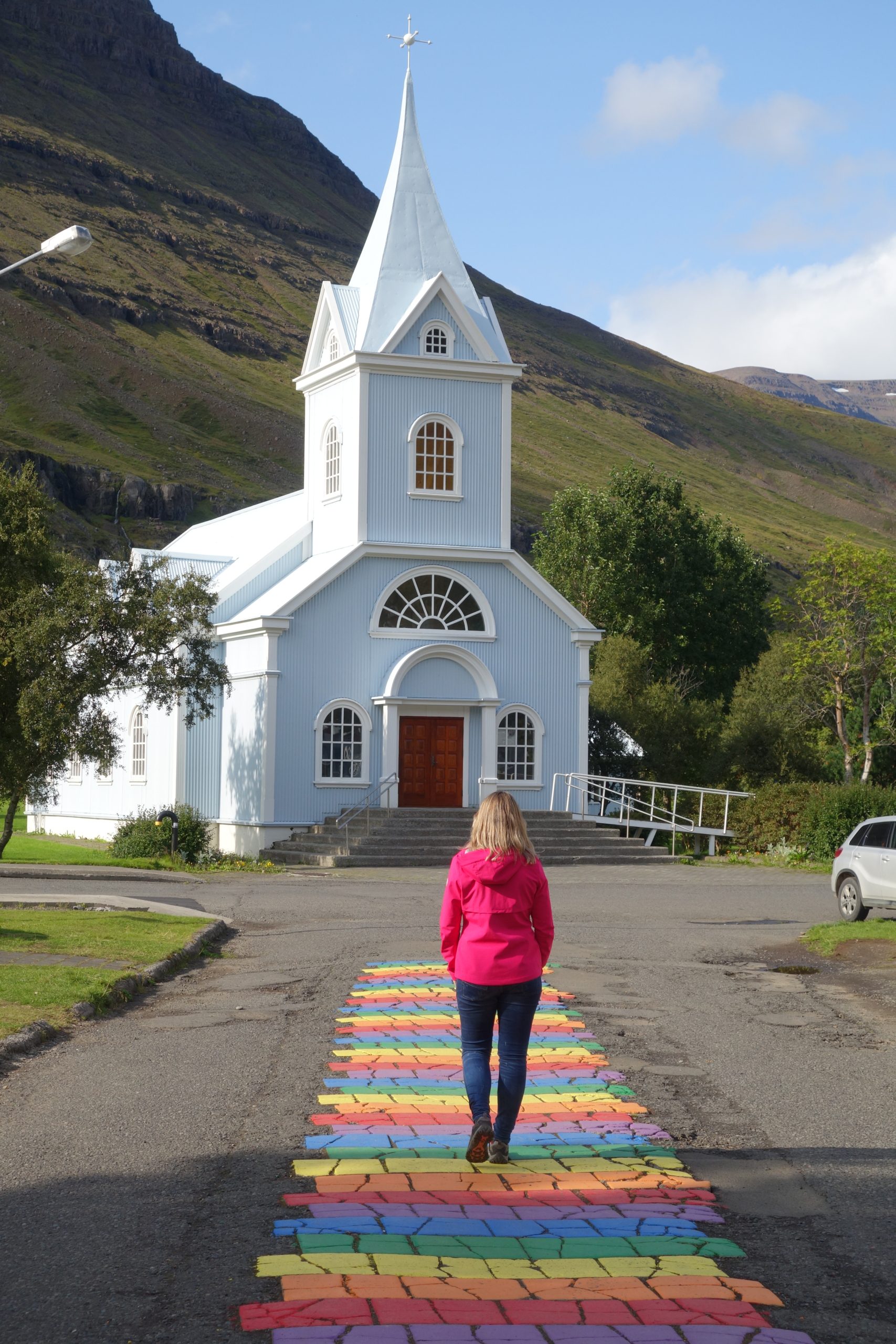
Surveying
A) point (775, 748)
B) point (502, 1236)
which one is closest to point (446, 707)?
point (775, 748)

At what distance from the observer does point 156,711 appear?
3622 cm

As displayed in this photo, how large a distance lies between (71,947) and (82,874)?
9943mm

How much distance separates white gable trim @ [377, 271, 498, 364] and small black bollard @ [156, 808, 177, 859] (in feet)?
36.5

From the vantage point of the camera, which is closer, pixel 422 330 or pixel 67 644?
pixel 67 644

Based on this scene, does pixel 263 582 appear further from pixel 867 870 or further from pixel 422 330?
pixel 867 870

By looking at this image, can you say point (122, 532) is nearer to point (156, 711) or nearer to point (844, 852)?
point (156, 711)

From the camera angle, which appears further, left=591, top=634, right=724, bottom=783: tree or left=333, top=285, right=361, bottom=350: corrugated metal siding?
left=591, top=634, right=724, bottom=783: tree

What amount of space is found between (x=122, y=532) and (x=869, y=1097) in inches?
4665

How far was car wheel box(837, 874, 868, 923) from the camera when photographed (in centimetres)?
1891

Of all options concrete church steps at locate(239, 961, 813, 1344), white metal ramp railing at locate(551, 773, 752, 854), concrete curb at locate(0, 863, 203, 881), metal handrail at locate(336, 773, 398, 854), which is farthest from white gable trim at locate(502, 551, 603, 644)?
concrete church steps at locate(239, 961, 813, 1344)

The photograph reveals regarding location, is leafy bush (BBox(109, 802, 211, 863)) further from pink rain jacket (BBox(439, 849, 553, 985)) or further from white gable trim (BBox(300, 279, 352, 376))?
pink rain jacket (BBox(439, 849, 553, 985))

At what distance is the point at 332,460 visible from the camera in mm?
35594

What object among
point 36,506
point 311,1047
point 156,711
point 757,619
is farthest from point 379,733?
point 757,619

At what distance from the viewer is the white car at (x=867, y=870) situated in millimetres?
18438
